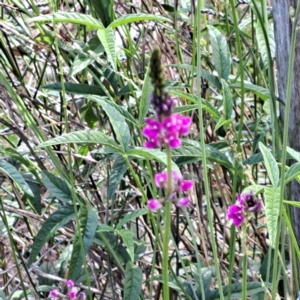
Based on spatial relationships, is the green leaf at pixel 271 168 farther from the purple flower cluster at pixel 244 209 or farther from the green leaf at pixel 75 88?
the green leaf at pixel 75 88

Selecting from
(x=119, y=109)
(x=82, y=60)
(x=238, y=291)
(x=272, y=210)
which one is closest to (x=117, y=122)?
(x=119, y=109)

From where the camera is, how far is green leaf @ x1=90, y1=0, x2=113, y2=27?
1041 millimetres

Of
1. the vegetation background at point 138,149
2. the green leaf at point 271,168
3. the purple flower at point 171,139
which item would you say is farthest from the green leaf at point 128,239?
the purple flower at point 171,139

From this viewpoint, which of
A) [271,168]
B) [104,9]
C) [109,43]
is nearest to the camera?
[271,168]

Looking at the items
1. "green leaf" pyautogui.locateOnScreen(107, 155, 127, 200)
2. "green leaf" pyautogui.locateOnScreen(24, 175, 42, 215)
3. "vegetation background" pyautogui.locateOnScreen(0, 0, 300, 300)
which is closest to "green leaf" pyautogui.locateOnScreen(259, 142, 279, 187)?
"vegetation background" pyautogui.locateOnScreen(0, 0, 300, 300)

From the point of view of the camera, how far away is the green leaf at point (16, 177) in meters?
0.98

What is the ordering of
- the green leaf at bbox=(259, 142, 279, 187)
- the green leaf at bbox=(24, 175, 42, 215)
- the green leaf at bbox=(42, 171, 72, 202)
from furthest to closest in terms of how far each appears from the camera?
the green leaf at bbox=(24, 175, 42, 215), the green leaf at bbox=(42, 171, 72, 202), the green leaf at bbox=(259, 142, 279, 187)

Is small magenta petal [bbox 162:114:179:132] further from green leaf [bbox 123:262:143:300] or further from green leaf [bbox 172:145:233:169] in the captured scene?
green leaf [bbox 123:262:143:300]

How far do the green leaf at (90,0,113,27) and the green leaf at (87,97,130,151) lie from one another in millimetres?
201

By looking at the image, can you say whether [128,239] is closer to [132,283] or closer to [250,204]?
[132,283]

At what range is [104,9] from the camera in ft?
3.43

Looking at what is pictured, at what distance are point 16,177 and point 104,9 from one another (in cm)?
32

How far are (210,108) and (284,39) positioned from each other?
27 cm

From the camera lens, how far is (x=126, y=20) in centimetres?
96
